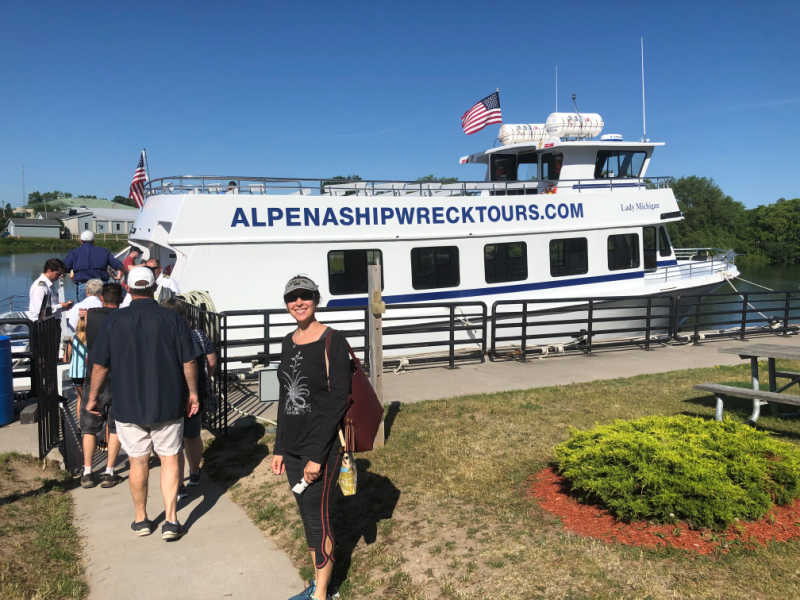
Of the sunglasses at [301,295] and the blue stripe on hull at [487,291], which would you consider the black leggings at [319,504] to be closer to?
the sunglasses at [301,295]

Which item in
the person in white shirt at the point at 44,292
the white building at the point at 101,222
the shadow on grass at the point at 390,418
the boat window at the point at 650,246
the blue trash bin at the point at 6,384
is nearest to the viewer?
the shadow on grass at the point at 390,418

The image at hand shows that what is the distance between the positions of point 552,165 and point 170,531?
540 inches

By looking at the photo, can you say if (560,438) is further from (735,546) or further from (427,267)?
(427,267)

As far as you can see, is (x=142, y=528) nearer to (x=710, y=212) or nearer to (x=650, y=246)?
(x=650, y=246)

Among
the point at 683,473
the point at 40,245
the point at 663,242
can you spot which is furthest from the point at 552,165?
the point at 40,245

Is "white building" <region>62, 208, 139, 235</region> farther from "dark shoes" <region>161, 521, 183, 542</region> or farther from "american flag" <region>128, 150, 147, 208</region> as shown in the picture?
"dark shoes" <region>161, 521, 183, 542</region>

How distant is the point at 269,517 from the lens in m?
4.81

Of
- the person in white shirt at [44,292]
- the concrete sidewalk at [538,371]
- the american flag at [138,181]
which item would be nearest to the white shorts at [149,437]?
the concrete sidewalk at [538,371]

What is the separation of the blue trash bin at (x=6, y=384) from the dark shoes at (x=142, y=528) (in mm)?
3432

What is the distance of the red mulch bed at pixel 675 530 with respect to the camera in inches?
Result: 156

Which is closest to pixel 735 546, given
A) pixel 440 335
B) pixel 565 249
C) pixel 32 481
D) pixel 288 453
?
pixel 288 453

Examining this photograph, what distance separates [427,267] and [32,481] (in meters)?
8.21

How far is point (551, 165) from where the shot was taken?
52.1 feet

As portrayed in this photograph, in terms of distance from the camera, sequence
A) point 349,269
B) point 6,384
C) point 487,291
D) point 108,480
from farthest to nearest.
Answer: point 487,291
point 349,269
point 6,384
point 108,480
